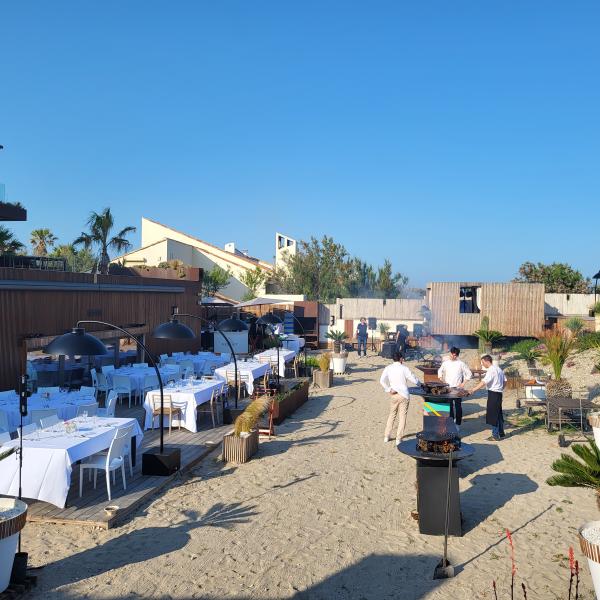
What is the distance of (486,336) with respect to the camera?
2616 cm

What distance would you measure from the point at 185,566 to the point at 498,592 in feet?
9.85

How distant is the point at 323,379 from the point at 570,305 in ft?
60.6

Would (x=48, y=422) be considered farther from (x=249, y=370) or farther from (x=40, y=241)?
(x=40, y=241)

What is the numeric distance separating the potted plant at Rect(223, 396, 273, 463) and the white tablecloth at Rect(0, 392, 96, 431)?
3162 millimetres

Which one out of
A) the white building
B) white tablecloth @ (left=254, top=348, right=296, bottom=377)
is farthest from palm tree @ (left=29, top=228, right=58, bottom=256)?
white tablecloth @ (left=254, top=348, right=296, bottom=377)

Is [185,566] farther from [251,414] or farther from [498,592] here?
[251,414]

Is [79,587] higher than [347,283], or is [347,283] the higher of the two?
[347,283]

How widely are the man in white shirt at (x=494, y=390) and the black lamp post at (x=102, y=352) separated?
5.64m

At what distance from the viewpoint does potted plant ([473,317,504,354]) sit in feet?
84.4

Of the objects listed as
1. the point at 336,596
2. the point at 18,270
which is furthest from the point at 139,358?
the point at 336,596

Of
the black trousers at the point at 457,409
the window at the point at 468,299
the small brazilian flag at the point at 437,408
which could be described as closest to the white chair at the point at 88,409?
the small brazilian flag at the point at 437,408

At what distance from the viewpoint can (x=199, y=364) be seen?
715 inches

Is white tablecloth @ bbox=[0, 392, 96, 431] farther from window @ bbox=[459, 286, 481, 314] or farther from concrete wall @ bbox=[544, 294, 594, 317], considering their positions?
concrete wall @ bbox=[544, 294, 594, 317]

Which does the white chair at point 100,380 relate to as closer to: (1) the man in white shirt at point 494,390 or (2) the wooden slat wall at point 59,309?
(2) the wooden slat wall at point 59,309
